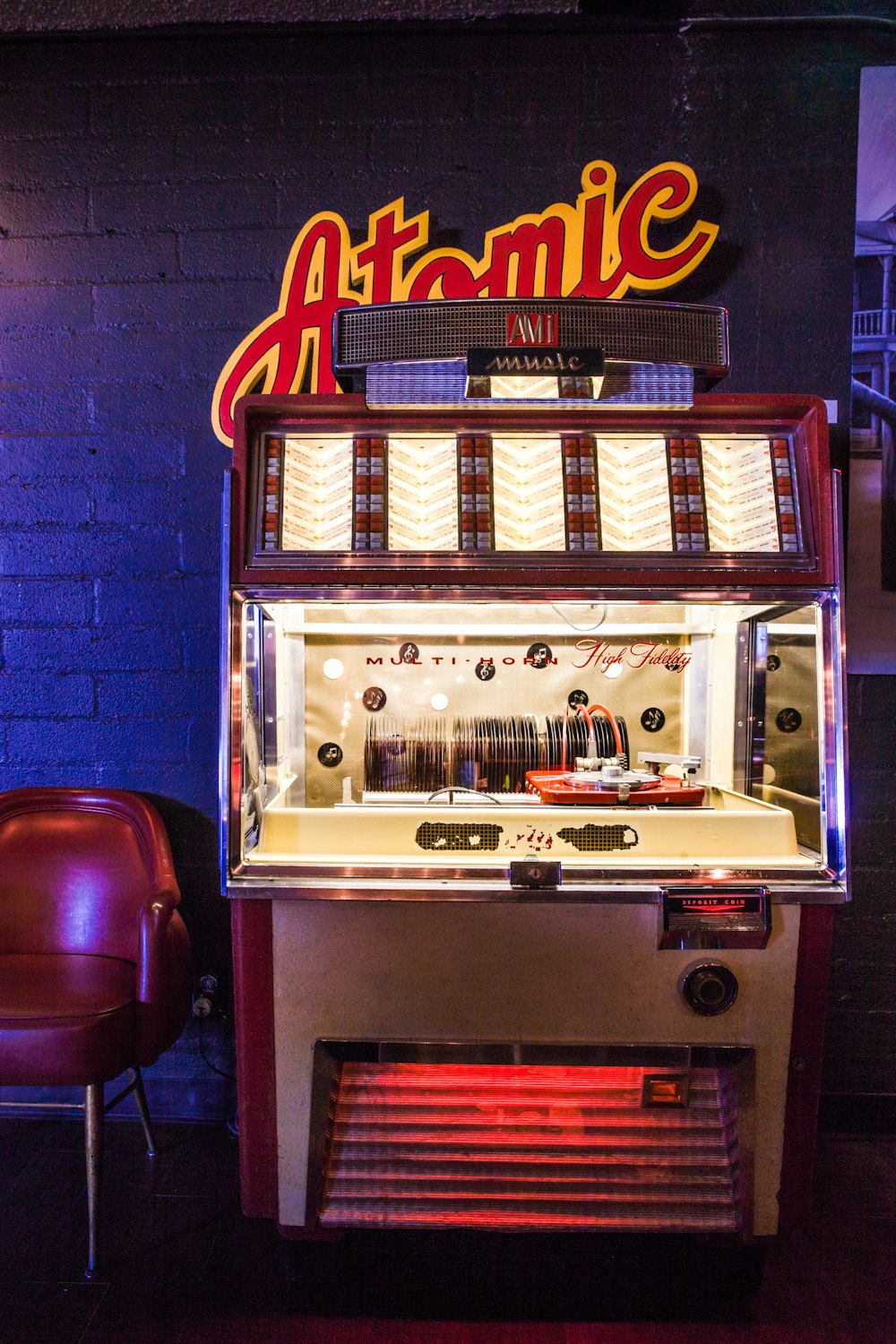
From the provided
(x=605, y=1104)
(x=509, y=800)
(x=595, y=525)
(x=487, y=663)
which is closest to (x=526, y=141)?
(x=595, y=525)

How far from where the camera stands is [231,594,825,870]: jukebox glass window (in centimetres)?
172

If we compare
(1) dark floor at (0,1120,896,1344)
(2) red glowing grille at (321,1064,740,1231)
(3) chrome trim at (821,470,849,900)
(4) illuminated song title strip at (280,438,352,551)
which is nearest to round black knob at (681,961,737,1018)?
(2) red glowing grille at (321,1064,740,1231)

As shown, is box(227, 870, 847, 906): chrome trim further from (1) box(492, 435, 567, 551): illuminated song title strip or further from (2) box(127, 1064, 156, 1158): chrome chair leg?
(2) box(127, 1064, 156, 1158): chrome chair leg

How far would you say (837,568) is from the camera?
65.7 inches

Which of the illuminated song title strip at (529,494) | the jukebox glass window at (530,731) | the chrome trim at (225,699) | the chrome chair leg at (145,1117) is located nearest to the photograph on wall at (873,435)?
the jukebox glass window at (530,731)

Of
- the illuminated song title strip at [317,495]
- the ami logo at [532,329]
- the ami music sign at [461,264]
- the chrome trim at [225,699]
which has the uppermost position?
the ami music sign at [461,264]

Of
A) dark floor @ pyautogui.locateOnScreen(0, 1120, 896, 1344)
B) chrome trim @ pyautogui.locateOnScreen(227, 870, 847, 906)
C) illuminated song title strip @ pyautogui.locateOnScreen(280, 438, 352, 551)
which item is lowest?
dark floor @ pyautogui.locateOnScreen(0, 1120, 896, 1344)

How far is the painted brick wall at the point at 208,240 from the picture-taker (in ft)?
7.88

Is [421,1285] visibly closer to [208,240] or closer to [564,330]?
[564,330]

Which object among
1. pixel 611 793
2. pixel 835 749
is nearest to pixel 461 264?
pixel 611 793

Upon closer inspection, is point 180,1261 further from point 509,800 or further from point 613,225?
point 613,225

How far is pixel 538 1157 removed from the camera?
163 centimetres

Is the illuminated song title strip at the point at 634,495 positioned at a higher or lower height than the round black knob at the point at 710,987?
higher

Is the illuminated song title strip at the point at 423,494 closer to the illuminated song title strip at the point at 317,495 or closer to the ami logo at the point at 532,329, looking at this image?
the illuminated song title strip at the point at 317,495
